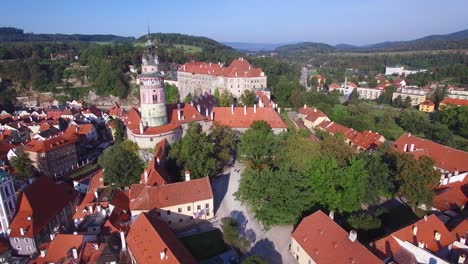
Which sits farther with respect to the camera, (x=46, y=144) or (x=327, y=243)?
(x=46, y=144)

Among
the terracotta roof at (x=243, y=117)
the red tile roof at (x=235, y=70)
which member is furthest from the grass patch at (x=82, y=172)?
the red tile roof at (x=235, y=70)

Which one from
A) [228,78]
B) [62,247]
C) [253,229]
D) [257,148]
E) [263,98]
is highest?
[228,78]

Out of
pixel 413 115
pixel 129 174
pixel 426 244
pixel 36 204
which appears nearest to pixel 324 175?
pixel 426 244

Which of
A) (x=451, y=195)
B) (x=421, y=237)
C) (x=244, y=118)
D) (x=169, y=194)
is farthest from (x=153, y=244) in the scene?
(x=451, y=195)

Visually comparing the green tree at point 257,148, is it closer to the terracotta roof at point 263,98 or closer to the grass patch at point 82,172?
the terracotta roof at point 263,98

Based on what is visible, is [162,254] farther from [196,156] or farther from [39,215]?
[39,215]

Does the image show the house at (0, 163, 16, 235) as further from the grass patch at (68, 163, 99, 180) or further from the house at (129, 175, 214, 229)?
the grass patch at (68, 163, 99, 180)

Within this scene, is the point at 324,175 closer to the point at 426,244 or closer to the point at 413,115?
the point at 426,244
